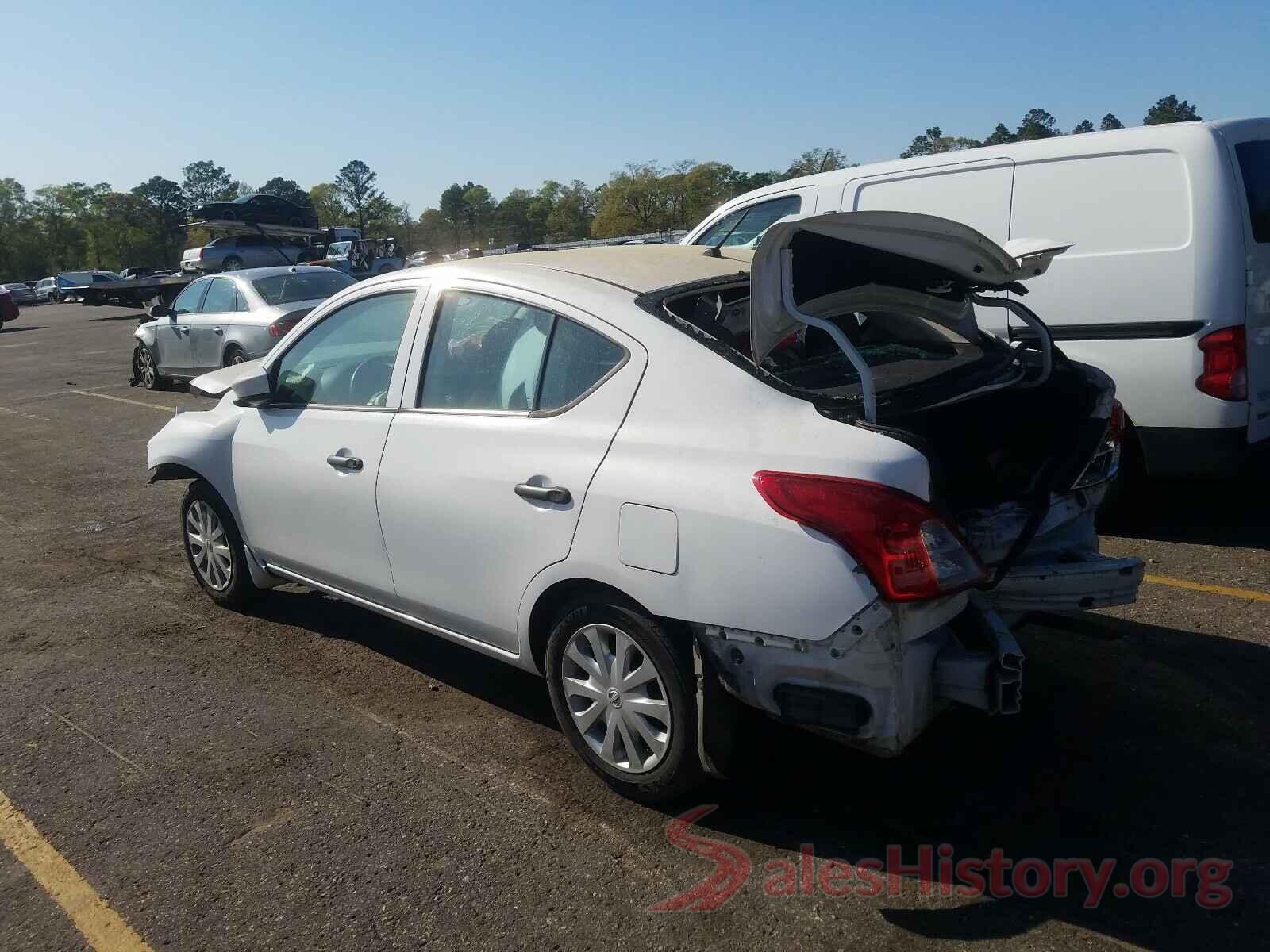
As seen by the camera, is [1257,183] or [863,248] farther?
[1257,183]

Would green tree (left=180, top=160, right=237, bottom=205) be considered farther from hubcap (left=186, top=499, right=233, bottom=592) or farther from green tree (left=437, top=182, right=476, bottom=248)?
hubcap (left=186, top=499, right=233, bottom=592)

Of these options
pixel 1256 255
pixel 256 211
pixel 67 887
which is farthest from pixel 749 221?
pixel 256 211

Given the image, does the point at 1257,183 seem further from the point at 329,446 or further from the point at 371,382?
the point at 329,446

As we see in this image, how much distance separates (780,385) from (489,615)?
1358mm

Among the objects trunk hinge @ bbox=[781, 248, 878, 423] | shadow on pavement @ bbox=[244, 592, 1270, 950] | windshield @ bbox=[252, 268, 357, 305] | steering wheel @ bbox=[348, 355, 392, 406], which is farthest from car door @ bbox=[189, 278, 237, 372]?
trunk hinge @ bbox=[781, 248, 878, 423]

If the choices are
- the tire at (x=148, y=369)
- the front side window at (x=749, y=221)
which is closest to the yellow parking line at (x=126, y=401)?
the tire at (x=148, y=369)

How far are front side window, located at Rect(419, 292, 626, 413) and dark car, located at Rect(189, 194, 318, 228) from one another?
33.3 m

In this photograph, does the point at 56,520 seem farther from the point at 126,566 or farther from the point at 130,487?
the point at 126,566

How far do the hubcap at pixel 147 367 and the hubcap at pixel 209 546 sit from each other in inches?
389

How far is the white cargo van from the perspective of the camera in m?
5.15

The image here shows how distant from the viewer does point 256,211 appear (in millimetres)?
35125

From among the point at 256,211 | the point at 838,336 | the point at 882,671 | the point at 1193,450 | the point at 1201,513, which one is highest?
the point at 256,211

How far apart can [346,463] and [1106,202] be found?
13.7 ft

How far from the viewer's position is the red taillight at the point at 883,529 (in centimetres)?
267
